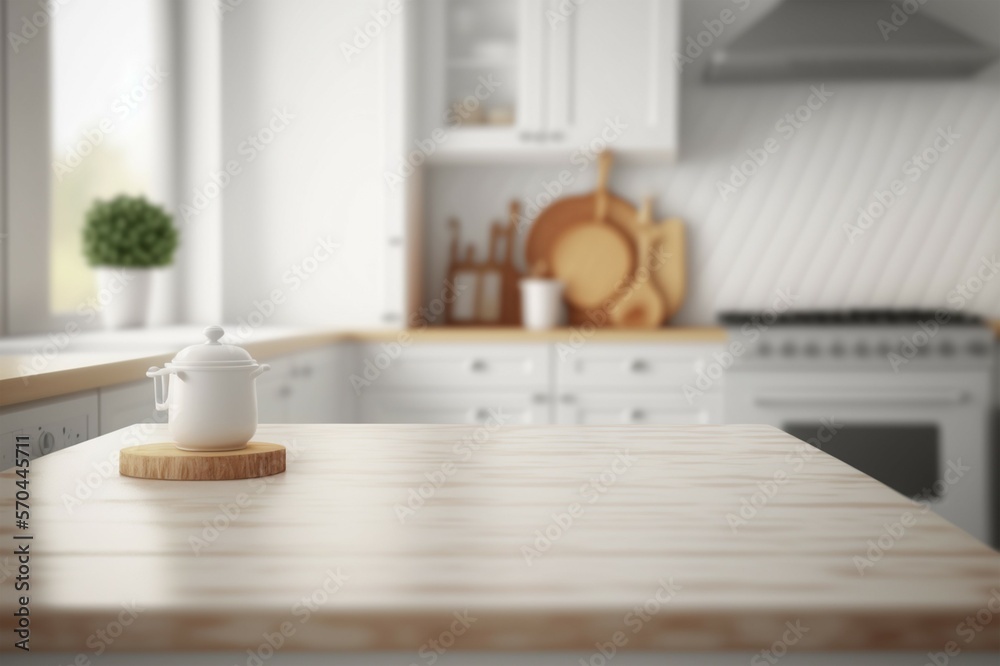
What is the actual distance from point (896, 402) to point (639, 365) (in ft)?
2.75

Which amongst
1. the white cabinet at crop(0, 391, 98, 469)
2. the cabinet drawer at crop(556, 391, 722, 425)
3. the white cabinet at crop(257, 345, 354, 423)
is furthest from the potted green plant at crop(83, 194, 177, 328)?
the cabinet drawer at crop(556, 391, 722, 425)

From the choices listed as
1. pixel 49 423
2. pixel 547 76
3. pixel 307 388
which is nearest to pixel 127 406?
pixel 49 423

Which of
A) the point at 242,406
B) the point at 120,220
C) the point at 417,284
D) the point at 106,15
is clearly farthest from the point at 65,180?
the point at 242,406

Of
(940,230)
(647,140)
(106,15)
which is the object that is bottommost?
(940,230)

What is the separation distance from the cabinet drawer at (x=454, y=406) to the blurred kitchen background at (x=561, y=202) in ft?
0.04

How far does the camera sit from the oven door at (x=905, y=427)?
10.1 feet

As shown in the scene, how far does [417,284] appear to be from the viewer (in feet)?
12.2

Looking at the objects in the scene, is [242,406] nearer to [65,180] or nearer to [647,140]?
[65,180]

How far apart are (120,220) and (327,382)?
797 millimetres

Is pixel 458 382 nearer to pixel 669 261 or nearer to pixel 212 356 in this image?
pixel 669 261

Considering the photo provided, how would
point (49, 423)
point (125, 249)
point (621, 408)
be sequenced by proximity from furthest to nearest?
point (621, 408) → point (125, 249) → point (49, 423)

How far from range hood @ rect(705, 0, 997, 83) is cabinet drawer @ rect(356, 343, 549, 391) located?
127cm

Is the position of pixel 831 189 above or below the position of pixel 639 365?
above

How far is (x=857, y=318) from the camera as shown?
3.41m
